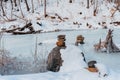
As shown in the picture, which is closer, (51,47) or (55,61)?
(55,61)

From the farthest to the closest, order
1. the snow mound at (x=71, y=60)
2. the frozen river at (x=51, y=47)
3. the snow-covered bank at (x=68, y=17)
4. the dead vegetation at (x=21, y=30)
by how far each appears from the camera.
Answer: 1. the snow-covered bank at (x=68, y=17)
2. the dead vegetation at (x=21, y=30)
3. the frozen river at (x=51, y=47)
4. the snow mound at (x=71, y=60)

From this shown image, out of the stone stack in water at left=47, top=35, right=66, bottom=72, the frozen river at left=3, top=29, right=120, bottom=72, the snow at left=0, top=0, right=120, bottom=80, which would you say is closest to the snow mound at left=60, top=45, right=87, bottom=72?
the snow at left=0, top=0, right=120, bottom=80

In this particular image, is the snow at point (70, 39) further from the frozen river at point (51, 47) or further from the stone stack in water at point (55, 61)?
the stone stack in water at point (55, 61)

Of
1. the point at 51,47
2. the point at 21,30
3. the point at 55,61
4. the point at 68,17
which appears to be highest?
the point at 68,17

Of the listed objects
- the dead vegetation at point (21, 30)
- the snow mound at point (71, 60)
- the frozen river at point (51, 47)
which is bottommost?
the frozen river at point (51, 47)

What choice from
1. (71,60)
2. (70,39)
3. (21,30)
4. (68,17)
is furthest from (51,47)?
(68,17)

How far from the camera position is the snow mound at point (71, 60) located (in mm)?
8709

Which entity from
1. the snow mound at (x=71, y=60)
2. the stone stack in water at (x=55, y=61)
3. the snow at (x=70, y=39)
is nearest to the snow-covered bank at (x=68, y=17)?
the snow at (x=70, y=39)

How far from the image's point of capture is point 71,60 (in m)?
9.45

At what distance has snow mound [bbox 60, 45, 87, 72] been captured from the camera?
28.6 ft

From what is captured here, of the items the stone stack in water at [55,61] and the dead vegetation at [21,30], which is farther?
the dead vegetation at [21,30]

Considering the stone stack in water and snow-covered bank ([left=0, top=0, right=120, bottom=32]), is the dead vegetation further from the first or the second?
the stone stack in water

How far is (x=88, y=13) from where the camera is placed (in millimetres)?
26266

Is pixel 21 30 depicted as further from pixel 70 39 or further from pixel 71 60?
pixel 71 60
